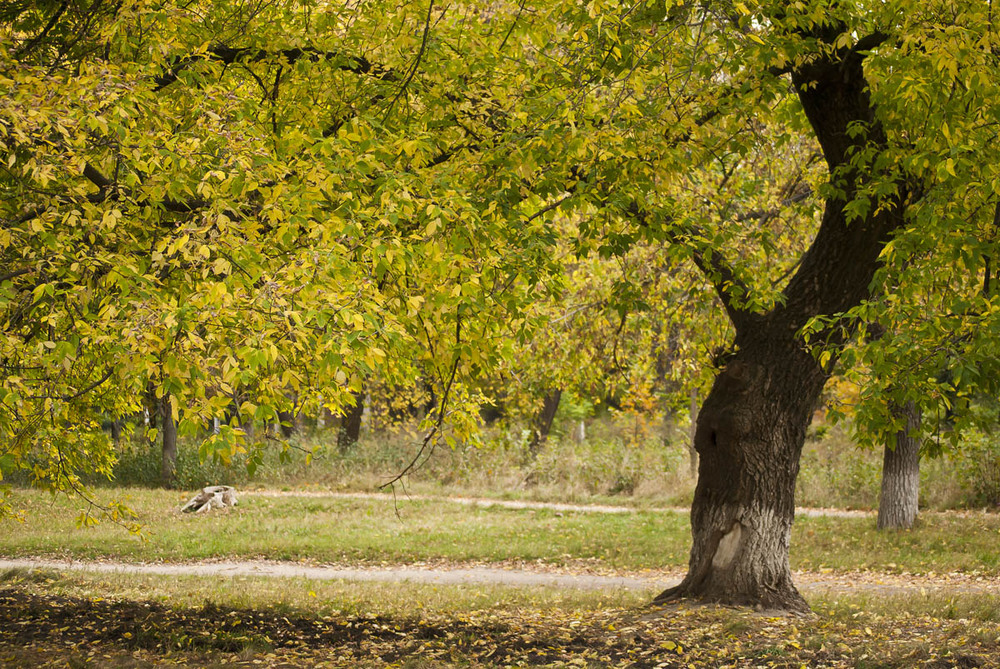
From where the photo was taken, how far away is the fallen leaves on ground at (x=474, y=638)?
6.24 meters

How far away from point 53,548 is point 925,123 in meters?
14.0

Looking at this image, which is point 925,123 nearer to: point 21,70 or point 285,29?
point 285,29

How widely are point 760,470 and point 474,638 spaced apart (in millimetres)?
3036

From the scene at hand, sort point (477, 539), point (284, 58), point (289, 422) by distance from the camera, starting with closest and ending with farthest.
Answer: point (284, 58) < point (289, 422) < point (477, 539)

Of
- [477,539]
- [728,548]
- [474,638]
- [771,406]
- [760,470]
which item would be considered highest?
[771,406]

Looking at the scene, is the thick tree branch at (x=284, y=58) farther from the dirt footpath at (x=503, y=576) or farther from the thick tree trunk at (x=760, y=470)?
the dirt footpath at (x=503, y=576)

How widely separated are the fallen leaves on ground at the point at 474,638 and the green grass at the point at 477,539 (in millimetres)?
5165

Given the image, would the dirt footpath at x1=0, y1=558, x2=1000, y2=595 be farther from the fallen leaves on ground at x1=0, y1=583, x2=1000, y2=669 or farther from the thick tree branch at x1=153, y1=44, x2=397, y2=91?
the thick tree branch at x1=153, y1=44, x2=397, y2=91

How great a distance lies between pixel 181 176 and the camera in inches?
191

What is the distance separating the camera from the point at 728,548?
800 centimetres

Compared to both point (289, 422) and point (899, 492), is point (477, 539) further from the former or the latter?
point (899, 492)

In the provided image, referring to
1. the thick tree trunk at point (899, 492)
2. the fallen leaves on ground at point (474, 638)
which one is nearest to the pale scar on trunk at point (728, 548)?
the fallen leaves on ground at point (474, 638)

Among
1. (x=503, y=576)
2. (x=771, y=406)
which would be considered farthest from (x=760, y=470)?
(x=503, y=576)

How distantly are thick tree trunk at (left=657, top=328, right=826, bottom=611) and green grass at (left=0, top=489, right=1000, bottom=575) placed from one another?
5070 mm
